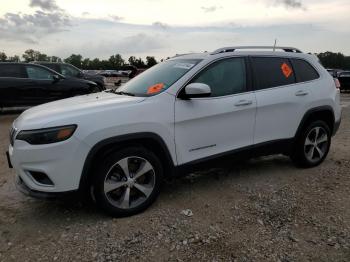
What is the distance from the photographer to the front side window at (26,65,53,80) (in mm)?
11508

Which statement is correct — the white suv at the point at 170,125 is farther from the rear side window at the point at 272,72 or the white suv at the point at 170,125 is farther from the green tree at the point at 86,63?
the green tree at the point at 86,63

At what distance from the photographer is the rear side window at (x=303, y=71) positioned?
548 cm

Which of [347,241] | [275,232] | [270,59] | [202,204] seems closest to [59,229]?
[202,204]

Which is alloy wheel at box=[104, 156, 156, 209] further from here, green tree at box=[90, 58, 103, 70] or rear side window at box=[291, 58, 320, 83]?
green tree at box=[90, 58, 103, 70]

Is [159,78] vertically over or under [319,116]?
over

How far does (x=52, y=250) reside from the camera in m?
3.53

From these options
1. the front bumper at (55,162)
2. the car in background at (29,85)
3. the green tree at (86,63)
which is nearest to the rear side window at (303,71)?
the front bumper at (55,162)

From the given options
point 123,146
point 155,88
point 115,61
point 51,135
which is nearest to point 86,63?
point 115,61

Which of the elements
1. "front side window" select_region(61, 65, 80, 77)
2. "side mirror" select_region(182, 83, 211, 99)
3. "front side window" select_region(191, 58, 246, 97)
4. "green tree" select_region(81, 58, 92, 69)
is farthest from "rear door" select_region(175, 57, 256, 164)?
"green tree" select_region(81, 58, 92, 69)

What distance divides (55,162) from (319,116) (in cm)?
377

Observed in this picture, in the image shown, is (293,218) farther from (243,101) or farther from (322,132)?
(322,132)

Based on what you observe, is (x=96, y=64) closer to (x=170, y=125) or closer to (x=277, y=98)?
(x=277, y=98)

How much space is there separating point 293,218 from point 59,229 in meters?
2.31

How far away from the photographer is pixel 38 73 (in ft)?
38.0
